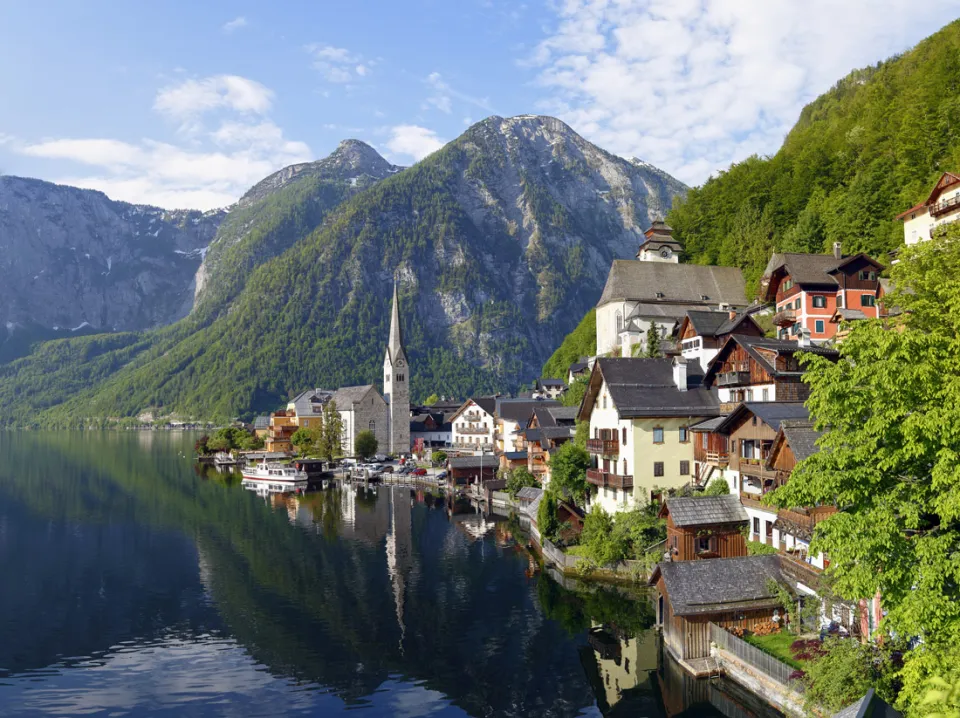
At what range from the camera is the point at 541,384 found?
465ft

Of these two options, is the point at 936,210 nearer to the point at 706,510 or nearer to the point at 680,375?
the point at 680,375

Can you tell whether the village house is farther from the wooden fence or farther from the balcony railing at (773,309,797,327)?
the wooden fence

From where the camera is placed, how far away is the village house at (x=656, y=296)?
305ft

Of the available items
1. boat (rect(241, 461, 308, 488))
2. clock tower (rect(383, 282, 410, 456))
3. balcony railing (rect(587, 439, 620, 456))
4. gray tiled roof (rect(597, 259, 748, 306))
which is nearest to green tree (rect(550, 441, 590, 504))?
balcony railing (rect(587, 439, 620, 456))

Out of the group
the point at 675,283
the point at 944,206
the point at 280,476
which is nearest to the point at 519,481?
the point at 675,283

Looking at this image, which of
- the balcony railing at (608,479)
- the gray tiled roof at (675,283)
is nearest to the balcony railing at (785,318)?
the gray tiled roof at (675,283)

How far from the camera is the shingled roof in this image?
1945 inches

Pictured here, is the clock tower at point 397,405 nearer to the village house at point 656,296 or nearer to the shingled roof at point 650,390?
the village house at point 656,296

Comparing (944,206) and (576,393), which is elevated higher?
(944,206)

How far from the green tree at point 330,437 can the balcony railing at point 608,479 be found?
79.6 metres

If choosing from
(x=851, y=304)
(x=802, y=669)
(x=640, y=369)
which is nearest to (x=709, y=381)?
(x=640, y=369)

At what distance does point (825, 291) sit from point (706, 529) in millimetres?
36173

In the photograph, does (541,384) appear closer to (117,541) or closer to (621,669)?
(117,541)

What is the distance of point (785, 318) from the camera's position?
6706cm
